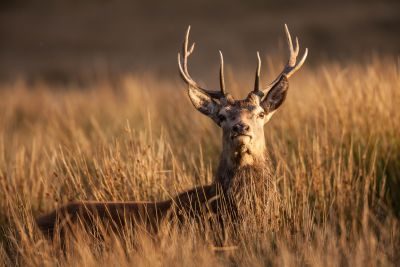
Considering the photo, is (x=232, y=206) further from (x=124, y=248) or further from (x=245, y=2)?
(x=245, y=2)

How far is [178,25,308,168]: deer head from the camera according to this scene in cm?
602

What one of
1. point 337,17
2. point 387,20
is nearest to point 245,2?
point 337,17

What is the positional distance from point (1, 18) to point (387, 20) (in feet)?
54.5

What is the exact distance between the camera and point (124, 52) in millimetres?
26156

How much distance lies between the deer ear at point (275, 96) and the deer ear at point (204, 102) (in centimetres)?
37

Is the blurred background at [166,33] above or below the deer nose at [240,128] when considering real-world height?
above

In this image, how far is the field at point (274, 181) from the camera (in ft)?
17.4

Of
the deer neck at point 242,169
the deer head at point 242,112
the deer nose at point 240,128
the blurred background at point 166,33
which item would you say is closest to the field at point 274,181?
the deer neck at point 242,169

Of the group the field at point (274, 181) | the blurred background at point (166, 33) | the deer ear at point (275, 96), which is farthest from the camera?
the blurred background at point (166, 33)

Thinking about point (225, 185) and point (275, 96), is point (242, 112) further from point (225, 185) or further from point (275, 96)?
point (225, 185)

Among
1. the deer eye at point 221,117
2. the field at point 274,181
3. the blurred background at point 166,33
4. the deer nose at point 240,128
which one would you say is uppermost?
the blurred background at point 166,33

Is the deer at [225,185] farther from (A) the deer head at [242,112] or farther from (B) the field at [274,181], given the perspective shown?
(B) the field at [274,181]

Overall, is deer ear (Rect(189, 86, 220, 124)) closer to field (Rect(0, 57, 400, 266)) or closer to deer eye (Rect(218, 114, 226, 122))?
deer eye (Rect(218, 114, 226, 122))

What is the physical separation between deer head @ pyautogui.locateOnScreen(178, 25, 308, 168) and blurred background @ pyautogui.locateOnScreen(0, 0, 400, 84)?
35.5 ft
